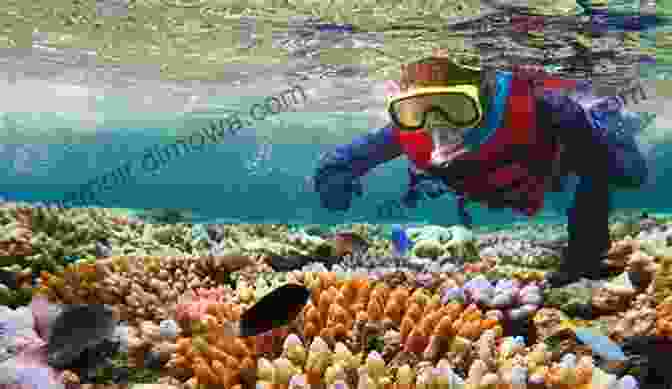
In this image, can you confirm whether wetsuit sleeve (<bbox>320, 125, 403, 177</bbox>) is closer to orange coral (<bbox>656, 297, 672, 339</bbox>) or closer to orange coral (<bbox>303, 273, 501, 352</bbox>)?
orange coral (<bbox>303, 273, 501, 352</bbox>)

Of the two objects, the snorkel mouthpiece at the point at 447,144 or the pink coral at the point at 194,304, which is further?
the pink coral at the point at 194,304

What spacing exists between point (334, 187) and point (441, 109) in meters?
2.01

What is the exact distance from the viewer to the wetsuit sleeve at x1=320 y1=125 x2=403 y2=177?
15.8 feet

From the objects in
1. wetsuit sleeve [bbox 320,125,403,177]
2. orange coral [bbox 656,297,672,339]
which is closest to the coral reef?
orange coral [bbox 656,297,672,339]

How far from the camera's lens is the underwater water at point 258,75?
1138 cm

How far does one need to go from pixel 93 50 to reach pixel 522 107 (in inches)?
684

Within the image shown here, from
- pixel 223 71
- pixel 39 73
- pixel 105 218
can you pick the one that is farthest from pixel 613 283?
pixel 39 73

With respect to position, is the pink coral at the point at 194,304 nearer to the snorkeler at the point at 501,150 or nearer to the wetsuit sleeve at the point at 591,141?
the snorkeler at the point at 501,150

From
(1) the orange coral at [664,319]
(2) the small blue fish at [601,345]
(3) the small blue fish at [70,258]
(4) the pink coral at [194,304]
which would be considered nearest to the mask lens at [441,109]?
(2) the small blue fish at [601,345]

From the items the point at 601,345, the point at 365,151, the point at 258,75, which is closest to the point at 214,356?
the point at 365,151

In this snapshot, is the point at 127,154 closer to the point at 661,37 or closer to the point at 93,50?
the point at 93,50

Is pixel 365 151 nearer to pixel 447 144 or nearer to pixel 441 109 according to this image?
pixel 447 144

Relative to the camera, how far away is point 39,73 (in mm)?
23703

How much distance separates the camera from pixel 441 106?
113 inches
